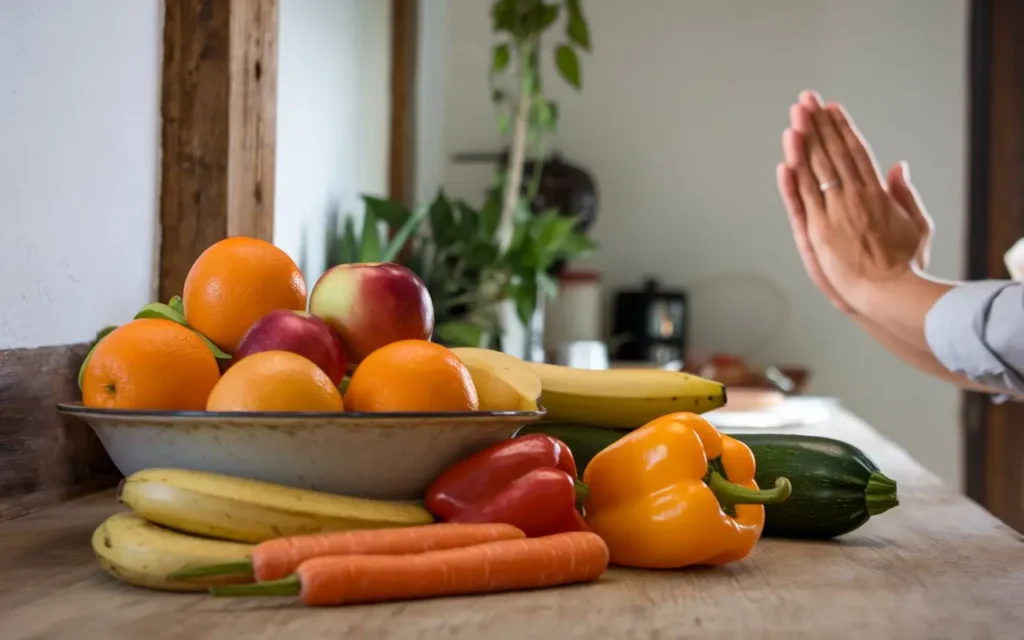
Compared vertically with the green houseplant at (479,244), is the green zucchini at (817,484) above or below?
below

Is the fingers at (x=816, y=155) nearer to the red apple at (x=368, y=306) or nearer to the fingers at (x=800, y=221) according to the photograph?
the fingers at (x=800, y=221)

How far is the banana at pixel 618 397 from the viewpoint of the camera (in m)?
0.93

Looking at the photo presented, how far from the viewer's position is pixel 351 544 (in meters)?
0.65

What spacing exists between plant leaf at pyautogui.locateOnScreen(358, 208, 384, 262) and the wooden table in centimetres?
123

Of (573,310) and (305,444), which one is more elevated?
(305,444)

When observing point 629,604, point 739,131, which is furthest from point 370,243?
point 739,131

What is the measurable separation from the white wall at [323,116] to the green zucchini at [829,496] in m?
0.92

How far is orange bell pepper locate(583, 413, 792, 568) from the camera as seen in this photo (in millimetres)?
746

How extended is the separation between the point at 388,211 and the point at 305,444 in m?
1.54

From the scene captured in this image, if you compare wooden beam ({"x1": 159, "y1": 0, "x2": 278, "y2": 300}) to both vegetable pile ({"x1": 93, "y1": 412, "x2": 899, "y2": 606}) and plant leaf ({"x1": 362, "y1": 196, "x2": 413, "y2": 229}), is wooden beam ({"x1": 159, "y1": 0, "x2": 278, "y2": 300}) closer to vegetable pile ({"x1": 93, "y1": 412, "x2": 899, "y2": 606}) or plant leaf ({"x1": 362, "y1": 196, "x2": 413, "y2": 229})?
vegetable pile ({"x1": 93, "y1": 412, "x2": 899, "y2": 606})

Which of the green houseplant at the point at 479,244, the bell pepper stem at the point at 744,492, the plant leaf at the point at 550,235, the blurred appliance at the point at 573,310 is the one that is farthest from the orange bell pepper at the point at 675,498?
the blurred appliance at the point at 573,310

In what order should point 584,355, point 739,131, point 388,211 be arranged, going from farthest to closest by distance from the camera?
point 739,131 < point 584,355 < point 388,211

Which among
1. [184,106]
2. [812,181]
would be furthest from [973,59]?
[184,106]

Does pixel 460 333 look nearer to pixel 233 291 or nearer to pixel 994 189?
pixel 233 291
